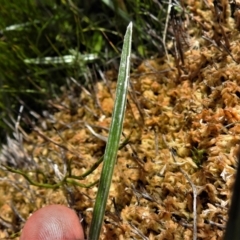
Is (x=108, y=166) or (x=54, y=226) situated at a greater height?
(x=108, y=166)

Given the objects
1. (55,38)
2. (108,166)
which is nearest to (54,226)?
(108,166)

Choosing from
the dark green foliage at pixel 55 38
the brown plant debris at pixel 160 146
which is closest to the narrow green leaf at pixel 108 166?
the brown plant debris at pixel 160 146

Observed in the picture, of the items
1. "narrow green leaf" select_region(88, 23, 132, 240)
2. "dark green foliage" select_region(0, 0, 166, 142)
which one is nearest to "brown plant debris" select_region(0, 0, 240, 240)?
"dark green foliage" select_region(0, 0, 166, 142)

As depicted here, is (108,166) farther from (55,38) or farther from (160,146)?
(55,38)

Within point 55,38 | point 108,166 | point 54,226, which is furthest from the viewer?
point 55,38

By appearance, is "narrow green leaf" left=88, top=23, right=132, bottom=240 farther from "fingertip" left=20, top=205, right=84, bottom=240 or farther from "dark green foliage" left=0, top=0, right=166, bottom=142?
"dark green foliage" left=0, top=0, right=166, bottom=142

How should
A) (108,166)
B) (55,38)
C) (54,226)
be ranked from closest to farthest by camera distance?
(108,166)
(54,226)
(55,38)

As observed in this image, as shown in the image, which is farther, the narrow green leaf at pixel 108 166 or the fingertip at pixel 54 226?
the fingertip at pixel 54 226

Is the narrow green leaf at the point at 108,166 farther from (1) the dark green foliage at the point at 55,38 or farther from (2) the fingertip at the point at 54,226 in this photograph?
(1) the dark green foliage at the point at 55,38

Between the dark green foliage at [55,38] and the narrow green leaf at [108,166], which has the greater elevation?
the dark green foliage at [55,38]
